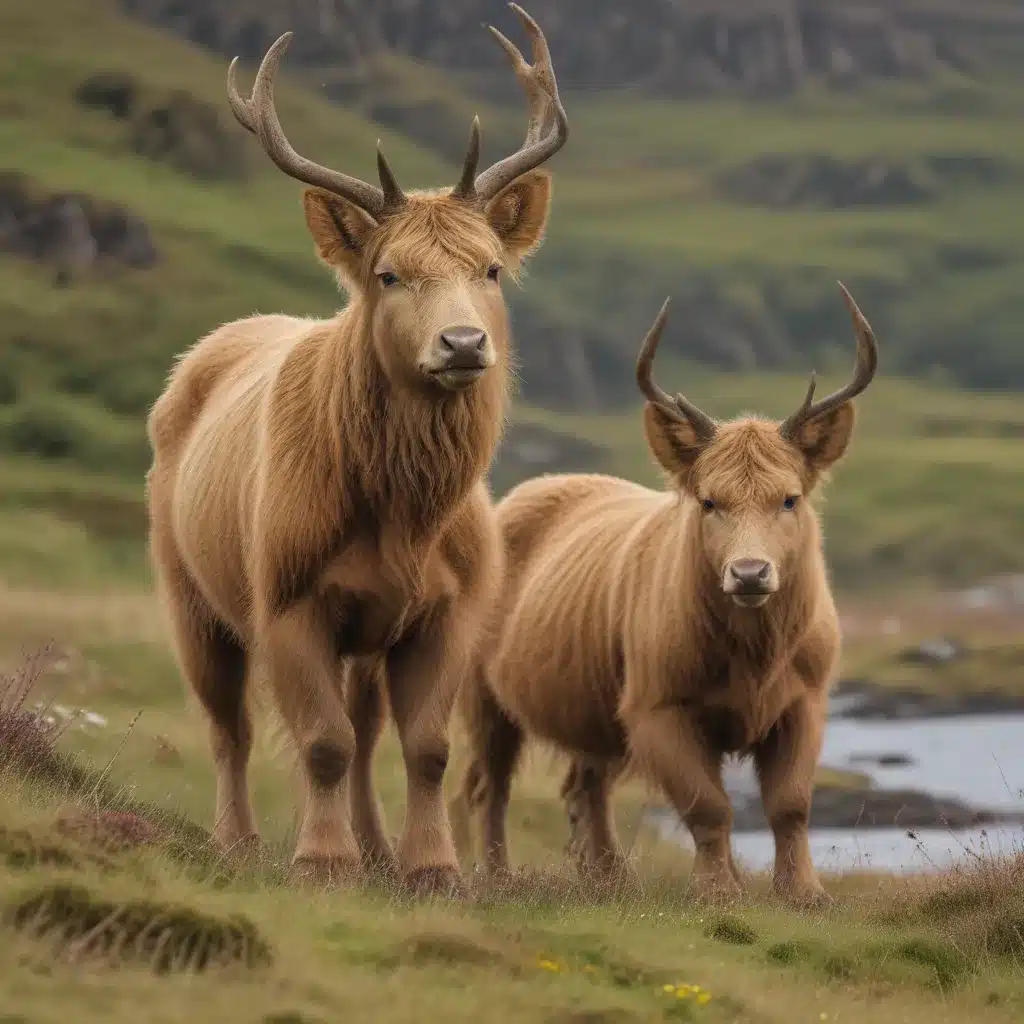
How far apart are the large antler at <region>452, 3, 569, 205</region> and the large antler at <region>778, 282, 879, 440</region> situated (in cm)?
198

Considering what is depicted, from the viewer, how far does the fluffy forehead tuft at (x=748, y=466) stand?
1001cm

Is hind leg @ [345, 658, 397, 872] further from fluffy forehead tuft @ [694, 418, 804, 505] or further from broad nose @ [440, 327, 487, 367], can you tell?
broad nose @ [440, 327, 487, 367]

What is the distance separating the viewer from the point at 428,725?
336 inches

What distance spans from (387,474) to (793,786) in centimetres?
321

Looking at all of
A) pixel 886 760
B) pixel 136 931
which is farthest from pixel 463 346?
pixel 886 760

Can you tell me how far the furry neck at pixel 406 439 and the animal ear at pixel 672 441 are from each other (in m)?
2.13

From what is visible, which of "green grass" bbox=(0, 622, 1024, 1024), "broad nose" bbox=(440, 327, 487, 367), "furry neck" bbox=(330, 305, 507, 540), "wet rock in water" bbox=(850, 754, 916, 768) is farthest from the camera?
"wet rock in water" bbox=(850, 754, 916, 768)

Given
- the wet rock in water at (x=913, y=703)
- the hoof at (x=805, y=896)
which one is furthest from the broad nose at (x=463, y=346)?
the wet rock in water at (x=913, y=703)

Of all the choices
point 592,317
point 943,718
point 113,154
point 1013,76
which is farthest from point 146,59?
point 1013,76

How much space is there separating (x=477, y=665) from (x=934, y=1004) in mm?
6031

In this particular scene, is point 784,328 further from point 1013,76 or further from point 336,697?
point 336,697

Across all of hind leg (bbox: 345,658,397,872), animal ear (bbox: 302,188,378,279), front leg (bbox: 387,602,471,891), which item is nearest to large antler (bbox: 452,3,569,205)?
animal ear (bbox: 302,188,378,279)

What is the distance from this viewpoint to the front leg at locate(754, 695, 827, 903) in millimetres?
10219

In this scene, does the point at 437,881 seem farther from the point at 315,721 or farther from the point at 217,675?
the point at 217,675
